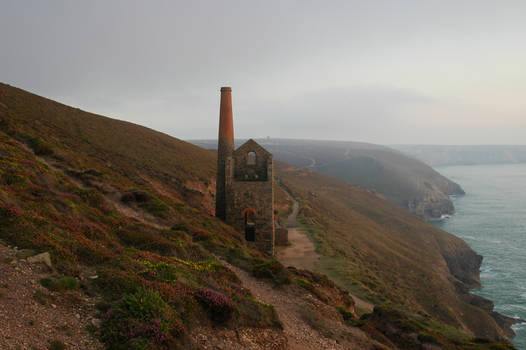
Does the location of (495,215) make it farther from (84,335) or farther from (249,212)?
(84,335)

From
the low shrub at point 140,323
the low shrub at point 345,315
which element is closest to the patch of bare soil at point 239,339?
the low shrub at point 140,323

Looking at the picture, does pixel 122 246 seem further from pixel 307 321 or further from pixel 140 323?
pixel 307 321

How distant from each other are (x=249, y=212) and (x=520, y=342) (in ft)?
105

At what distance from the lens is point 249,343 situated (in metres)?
9.60

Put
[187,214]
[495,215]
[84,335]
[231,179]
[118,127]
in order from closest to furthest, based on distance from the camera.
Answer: [84,335]
[187,214]
[231,179]
[118,127]
[495,215]

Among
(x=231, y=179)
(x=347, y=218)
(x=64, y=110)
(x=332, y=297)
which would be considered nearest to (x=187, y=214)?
(x=231, y=179)

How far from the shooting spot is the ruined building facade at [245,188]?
26719mm

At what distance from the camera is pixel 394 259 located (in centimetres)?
4994

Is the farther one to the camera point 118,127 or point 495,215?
Result: point 495,215

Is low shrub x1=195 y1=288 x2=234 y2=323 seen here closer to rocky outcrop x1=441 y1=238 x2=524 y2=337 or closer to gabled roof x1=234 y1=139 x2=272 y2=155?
gabled roof x1=234 y1=139 x2=272 y2=155

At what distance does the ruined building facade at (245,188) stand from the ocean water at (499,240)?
100ft

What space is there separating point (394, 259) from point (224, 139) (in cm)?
3411

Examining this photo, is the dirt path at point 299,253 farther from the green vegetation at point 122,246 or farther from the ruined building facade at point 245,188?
the green vegetation at point 122,246

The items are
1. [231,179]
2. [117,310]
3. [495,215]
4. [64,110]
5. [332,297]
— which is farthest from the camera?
[495,215]
